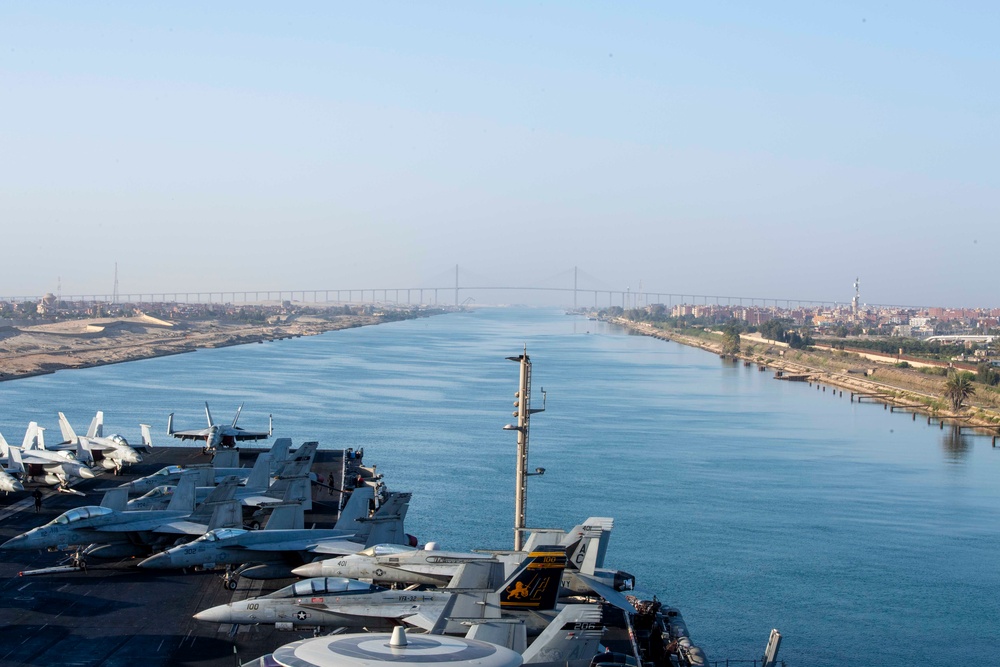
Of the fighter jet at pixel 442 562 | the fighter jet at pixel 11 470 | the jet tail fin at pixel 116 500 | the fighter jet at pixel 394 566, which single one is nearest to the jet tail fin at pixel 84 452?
the fighter jet at pixel 11 470

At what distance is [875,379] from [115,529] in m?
87.3

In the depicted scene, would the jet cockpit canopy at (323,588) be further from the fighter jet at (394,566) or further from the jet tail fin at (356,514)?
the jet tail fin at (356,514)

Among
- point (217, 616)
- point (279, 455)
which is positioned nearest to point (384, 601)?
point (217, 616)

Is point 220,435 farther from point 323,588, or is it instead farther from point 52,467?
point 323,588

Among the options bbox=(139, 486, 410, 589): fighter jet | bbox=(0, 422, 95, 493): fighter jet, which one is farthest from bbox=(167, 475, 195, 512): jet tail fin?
bbox=(0, 422, 95, 493): fighter jet

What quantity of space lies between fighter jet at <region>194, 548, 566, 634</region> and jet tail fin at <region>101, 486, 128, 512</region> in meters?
8.45

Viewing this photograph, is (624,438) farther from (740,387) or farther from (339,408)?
(740,387)

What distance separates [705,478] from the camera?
146 feet

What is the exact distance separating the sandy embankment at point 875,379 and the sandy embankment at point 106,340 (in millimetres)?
72913

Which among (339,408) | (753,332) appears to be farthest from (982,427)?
(753,332)

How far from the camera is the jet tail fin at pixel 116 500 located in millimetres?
25734

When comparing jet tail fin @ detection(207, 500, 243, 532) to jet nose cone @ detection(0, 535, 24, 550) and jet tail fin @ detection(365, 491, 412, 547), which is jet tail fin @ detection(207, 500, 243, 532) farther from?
jet nose cone @ detection(0, 535, 24, 550)

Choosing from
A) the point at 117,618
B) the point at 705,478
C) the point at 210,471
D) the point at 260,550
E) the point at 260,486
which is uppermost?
the point at 210,471

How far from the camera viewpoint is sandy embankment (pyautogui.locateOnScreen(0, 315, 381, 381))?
102000 millimetres
